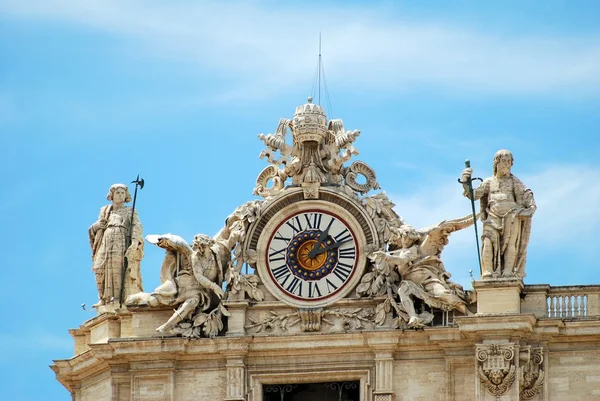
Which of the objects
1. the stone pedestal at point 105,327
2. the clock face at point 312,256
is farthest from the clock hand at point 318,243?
the stone pedestal at point 105,327

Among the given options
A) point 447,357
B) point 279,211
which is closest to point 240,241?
point 279,211

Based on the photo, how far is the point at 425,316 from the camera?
159 ft

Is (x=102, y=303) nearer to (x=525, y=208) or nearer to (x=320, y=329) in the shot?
(x=320, y=329)

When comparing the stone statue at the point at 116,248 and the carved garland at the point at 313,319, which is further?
the stone statue at the point at 116,248

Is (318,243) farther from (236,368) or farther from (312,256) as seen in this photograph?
(236,368)

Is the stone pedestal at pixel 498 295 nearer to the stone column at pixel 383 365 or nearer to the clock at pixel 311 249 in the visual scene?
the stone column at pixel 383 365

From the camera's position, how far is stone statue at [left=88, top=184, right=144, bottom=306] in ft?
167

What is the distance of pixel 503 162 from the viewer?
161 ft

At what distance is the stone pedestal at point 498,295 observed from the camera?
48.0m

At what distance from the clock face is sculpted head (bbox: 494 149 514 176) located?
2.71 m

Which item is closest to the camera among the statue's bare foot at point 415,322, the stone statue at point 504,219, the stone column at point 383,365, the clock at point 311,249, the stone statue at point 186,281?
the statue's bare foot at point 415,322

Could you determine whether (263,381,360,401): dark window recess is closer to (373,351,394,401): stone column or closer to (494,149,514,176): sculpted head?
(373,351,394,401): stone column

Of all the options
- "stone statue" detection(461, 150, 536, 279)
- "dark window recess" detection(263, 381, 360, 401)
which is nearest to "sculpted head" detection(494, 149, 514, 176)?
"stone statue" detection(461, 150, 536, 279)

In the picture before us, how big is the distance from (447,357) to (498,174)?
3236mm
